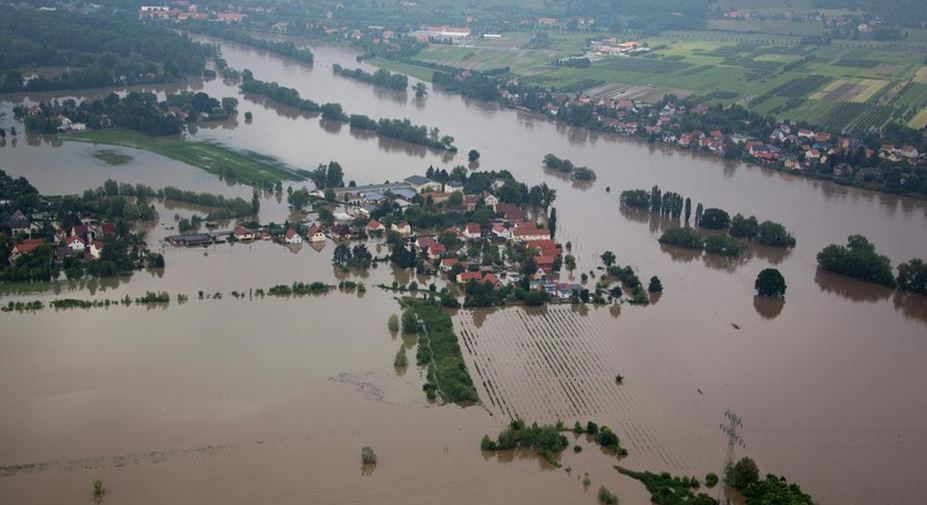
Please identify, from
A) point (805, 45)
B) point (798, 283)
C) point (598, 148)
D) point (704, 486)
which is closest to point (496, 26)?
point (805, 45)

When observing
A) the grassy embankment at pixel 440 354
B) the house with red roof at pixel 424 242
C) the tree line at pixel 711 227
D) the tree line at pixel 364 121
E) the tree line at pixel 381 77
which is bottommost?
the grassy embankment at pixel 440 354

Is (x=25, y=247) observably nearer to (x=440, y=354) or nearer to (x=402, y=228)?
(x=402, y=228)

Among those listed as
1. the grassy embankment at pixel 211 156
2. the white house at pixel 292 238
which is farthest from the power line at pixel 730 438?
the grassy embankment at pixel 211 156

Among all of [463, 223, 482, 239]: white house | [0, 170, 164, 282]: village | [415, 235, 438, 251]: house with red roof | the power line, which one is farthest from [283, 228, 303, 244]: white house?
the power line

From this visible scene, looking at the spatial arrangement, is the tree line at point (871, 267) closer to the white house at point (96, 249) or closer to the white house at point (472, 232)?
the white house at point (472, 232)

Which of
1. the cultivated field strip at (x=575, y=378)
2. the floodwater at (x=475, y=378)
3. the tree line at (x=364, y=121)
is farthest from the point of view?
the tree line at (x=364, y=121)

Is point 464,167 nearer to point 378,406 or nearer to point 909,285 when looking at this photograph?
point 909,285
